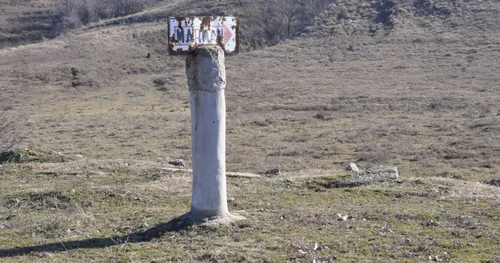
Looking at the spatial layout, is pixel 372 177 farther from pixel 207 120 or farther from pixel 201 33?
pixel 201 33

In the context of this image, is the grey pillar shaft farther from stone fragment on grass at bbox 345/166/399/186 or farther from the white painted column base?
stone fragment on grass at bbox 345/166/399/186

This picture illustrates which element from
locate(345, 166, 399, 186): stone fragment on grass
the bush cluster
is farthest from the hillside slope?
locate(345, 166, 399, 186): stone fragment on grass

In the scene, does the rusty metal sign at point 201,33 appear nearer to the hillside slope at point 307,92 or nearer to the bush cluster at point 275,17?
the hillside slope at point 307,92

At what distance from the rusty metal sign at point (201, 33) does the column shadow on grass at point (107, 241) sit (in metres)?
1.68

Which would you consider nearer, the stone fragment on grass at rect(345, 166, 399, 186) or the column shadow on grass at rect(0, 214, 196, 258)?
the column shadow on grass at rect(0, 214, 196, 258)

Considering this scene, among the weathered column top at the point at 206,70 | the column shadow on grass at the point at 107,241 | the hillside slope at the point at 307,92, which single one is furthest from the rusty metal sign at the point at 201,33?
the hillside slope at the point at 307,92

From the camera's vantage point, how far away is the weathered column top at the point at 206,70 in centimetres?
675

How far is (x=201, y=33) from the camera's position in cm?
686

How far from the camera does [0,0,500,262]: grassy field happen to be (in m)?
6.55

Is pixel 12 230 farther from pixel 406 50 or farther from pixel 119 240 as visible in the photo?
pixel 406 50

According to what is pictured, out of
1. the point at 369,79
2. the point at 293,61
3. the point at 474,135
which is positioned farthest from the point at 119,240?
the point at 293,61

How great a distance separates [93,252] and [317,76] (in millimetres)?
30459

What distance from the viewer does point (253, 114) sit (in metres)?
28.4

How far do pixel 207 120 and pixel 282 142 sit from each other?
591 inches
